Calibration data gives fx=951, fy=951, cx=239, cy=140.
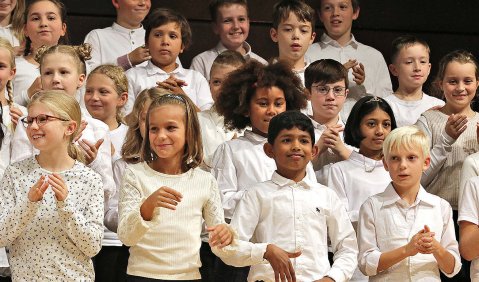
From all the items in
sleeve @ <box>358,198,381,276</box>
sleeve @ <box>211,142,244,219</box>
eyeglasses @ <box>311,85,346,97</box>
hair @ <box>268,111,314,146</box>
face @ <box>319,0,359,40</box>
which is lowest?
sleeve @ <box>358,198,381,276</box>

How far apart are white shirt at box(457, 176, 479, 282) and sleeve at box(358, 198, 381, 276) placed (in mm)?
408

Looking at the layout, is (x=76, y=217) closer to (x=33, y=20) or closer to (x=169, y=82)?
(x=169, y=82)

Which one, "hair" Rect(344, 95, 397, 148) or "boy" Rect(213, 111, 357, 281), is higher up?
"hair" Rect(344, 95, 397, 148)

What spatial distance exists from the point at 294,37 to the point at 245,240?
198 centimetres

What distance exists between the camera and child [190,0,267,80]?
5469mm

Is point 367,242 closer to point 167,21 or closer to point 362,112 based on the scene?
point 362,112

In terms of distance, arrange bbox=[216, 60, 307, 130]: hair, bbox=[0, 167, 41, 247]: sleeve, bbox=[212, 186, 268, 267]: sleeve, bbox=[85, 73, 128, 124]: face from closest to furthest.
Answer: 1. bbox=[0, 167, 41, 247]: sleeve
2. bbox=[212, 186, 268, 267]: sleeve
3. bbox=[216, 60, 307, 130]: hair
4. bbox=[85, 73, 128, 124]: face

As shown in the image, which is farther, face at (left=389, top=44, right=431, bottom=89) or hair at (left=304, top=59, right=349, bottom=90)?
face at (left=389, top=44, right=431, bottom=89)

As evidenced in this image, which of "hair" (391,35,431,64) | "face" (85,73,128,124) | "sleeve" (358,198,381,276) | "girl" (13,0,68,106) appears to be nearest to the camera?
"sleeve" (358,198,381,276)

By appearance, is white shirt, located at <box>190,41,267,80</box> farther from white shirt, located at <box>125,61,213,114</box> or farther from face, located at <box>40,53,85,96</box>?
face, located at <box>40,53,85,96</box>

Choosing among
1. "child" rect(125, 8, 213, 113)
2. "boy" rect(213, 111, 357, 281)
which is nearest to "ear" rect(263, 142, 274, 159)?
"boy" rect(213, 111, 357, 281)

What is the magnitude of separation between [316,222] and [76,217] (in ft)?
2.97

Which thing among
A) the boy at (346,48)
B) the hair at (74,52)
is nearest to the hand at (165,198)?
the hair at (74,52)

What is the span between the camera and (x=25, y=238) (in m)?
3.34
